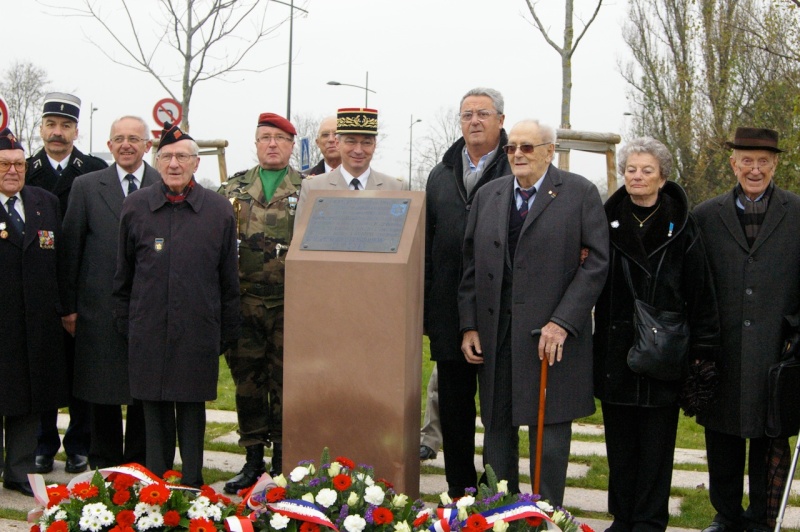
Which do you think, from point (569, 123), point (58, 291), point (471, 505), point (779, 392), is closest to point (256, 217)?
point (58, 291)

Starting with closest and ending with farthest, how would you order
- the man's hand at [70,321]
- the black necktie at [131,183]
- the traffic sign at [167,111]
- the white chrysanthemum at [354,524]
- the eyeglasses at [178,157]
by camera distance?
1. the white chrysanthemum at [354,524]
2. the eyeglasses at [178,157]
3. the man's hand at [70,321]
4. the black necktie at [131,183]
5. the traffic sign at [167,111]

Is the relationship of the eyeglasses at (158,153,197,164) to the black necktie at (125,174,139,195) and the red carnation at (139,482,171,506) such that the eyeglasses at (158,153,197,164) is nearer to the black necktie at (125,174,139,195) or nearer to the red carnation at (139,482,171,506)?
the black necktie at (125,174,139,195)

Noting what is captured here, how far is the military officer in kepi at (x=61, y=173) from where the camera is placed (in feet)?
20.4

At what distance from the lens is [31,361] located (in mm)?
5570

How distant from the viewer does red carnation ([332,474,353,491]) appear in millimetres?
3992

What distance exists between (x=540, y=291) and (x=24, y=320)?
10.1 feet

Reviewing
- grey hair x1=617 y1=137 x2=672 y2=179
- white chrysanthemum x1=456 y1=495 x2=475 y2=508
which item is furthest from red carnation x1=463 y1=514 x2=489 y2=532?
grey hair x1=617 y1=137 x2=672 y2=179

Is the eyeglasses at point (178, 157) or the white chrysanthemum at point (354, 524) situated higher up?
the eyeglasses at point (178, 157)

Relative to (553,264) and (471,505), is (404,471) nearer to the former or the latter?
(471,505)

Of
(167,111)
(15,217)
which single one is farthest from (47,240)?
(167,111)

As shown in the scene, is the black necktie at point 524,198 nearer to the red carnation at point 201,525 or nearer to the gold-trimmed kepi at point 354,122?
the gold-trimmed kepi at point 354,122

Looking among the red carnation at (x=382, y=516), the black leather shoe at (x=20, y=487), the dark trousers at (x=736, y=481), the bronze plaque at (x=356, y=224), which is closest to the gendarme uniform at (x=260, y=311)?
the bronze plaque at (x=356, y=224)

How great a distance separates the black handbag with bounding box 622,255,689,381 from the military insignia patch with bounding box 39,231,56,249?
3.46 meters

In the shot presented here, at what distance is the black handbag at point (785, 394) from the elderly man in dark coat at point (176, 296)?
2.86m
